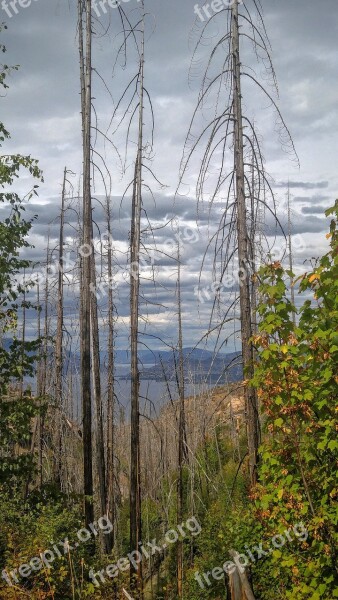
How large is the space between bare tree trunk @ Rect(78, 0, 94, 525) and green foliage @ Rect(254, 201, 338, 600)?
200 inches

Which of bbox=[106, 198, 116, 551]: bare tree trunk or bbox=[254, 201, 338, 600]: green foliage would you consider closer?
bbox=[254, 201, 338, 600]: green foliage

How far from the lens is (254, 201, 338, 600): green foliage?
5844mm

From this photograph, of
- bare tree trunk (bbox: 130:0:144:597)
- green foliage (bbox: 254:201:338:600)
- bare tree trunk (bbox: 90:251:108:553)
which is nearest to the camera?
green foliage (bbox: 254:201:338:600)

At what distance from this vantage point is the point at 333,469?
19.9 ft

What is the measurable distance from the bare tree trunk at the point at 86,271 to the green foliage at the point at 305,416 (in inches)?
200

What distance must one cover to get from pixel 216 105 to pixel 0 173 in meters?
3.59

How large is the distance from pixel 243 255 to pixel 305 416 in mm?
3090

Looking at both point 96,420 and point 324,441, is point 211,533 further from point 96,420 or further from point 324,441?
point 324,441

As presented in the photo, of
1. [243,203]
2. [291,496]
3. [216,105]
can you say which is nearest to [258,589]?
[291,496]

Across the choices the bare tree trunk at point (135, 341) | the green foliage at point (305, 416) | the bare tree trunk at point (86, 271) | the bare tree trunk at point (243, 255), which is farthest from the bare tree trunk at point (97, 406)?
the green foliage at point (305, 416)

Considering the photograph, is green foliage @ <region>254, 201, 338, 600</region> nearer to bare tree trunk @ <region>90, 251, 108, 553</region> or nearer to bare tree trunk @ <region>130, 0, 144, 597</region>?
bare tree trunk @ <region>130, 0, 144, 597</region>

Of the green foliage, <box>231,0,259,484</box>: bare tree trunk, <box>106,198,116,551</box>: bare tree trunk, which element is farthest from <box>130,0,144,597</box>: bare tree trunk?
the green foliage

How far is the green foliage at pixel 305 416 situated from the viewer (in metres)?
5.84

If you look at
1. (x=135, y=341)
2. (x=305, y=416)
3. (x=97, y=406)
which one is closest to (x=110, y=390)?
(x=97, y=406)
